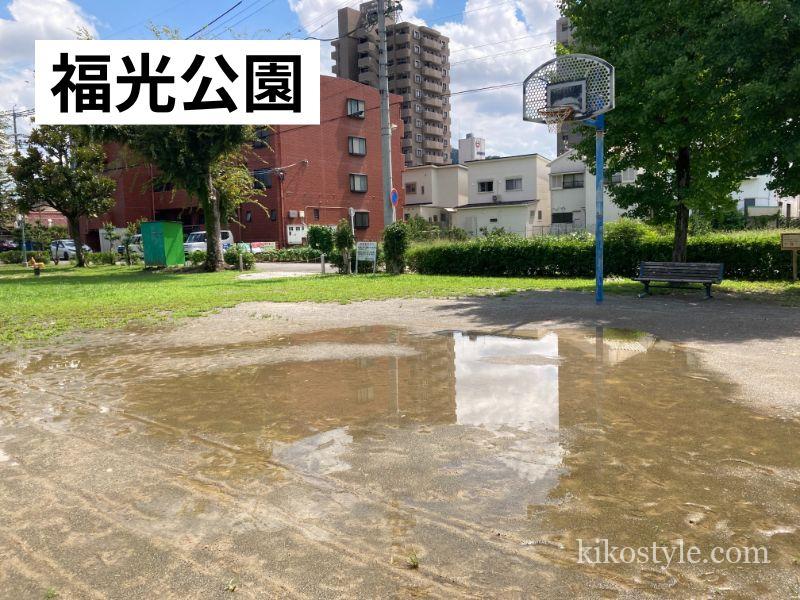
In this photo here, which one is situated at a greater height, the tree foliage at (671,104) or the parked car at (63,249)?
the tree foliage at (671,104)

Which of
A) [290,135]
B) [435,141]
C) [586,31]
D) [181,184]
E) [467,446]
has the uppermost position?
[435,141]

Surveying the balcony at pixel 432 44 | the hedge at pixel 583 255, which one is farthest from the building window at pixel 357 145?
the balcony at pixel 432 44

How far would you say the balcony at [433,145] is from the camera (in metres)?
82.5

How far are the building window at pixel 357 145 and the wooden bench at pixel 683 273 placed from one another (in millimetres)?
31171

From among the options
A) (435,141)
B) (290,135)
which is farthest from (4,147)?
(435,141)

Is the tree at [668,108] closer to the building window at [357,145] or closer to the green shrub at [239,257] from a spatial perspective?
the green shrub at [239,257]

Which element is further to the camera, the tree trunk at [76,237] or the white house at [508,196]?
the white house at [508,196]

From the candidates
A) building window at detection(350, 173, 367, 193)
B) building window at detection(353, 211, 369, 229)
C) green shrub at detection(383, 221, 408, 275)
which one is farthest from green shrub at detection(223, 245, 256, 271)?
building window at detection(350, 173, 367, 193)

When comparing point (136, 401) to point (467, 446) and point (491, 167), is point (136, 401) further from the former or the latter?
point (491, 167)

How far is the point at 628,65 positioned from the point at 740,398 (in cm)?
970

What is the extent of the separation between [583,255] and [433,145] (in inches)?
2683

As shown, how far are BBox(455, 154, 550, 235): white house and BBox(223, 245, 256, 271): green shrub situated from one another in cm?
2027

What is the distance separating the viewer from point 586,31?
551 inches

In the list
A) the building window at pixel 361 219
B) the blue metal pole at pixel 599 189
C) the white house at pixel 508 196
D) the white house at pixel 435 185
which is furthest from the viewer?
the white house at pixel 435 185
